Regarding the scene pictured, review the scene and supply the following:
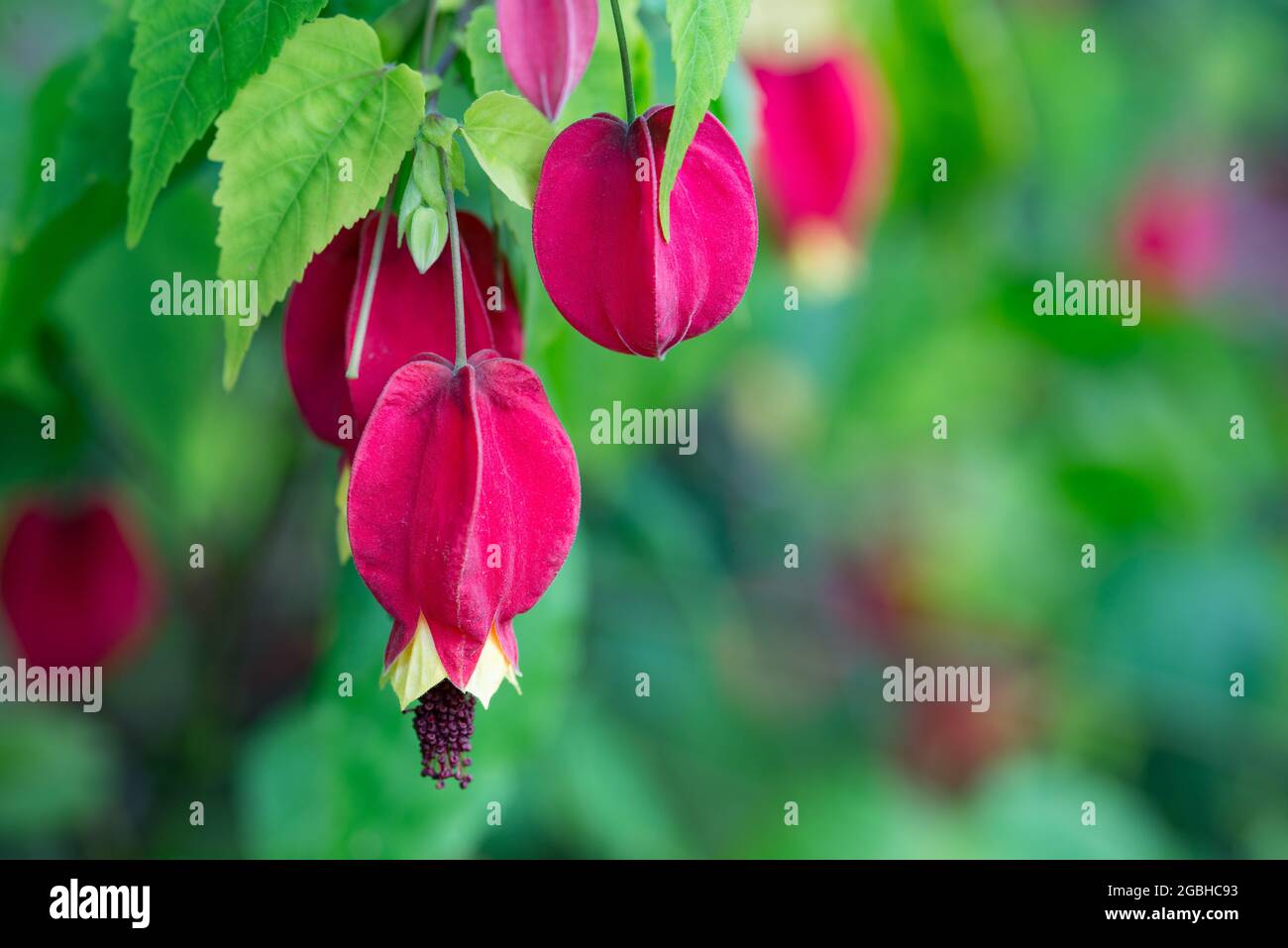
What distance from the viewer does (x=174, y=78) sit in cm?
38

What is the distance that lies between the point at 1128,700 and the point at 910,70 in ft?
2.50

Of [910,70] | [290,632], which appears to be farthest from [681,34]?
[290,632]

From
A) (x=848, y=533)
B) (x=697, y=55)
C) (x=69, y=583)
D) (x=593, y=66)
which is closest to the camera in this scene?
(x=697, y=55)

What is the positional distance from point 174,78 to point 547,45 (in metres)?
0.11

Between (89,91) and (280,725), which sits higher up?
(89,91)

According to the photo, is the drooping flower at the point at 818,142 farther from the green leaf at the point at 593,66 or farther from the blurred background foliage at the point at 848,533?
the green leaf at the point at 593,66

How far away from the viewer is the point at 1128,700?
1.30m

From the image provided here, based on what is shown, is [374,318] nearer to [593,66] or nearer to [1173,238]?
[593,66]

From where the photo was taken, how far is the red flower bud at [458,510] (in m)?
0.38

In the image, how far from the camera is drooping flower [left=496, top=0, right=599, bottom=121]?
15.4 inches

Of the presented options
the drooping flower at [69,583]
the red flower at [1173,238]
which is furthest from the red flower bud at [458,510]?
the red flower at [1173,238]

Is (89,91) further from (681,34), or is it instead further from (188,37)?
(681,34)

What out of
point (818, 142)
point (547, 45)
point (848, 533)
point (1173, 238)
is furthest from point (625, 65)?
point (1173, 238)

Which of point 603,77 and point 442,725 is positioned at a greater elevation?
point 603,77
